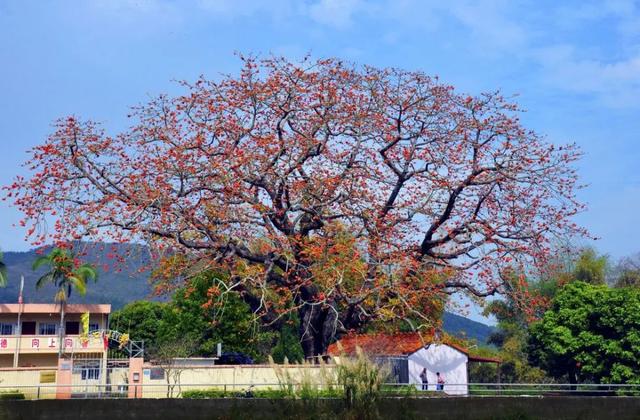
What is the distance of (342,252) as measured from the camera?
2353 centimetres

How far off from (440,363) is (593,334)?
373 inches

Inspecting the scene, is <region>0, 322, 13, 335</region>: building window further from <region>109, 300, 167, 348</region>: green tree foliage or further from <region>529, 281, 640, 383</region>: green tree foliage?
<region>529, 281, 640, 383</region>: green tree foliage

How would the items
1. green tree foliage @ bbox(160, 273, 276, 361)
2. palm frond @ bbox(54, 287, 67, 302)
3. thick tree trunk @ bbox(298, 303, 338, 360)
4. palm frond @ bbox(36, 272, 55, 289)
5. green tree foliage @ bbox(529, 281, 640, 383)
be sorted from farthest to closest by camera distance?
palm frond @ bbox(36, 272, 55, 289), palm frond @ bbox(54, 287, 67, 302), green tree foliage @ bbox(160, 273, 276, 361), green tree foliage @ bbox(529, 281, 640, 383), thick tree trunk @ bbox(298, 303, 338, 360)

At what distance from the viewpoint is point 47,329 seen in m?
63.6

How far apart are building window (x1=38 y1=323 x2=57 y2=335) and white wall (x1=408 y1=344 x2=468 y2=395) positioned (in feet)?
128

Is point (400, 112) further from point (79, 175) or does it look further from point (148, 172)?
point (79, 175)

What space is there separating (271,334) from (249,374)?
97.9ft

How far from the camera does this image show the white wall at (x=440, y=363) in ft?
114

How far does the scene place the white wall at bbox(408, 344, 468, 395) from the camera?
34.8 m

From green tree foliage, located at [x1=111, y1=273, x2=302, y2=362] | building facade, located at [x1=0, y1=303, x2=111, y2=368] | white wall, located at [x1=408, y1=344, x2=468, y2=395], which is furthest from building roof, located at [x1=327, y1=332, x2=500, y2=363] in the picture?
building facade, located at [x1=0, y1=303, x2=111, y2=368]

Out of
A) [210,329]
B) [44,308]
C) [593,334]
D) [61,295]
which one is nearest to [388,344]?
[593,334]

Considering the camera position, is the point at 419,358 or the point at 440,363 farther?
the point at 440,363

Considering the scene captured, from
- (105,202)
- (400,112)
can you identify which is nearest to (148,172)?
(105,202)

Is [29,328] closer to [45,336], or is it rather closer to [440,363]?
[45,336]
